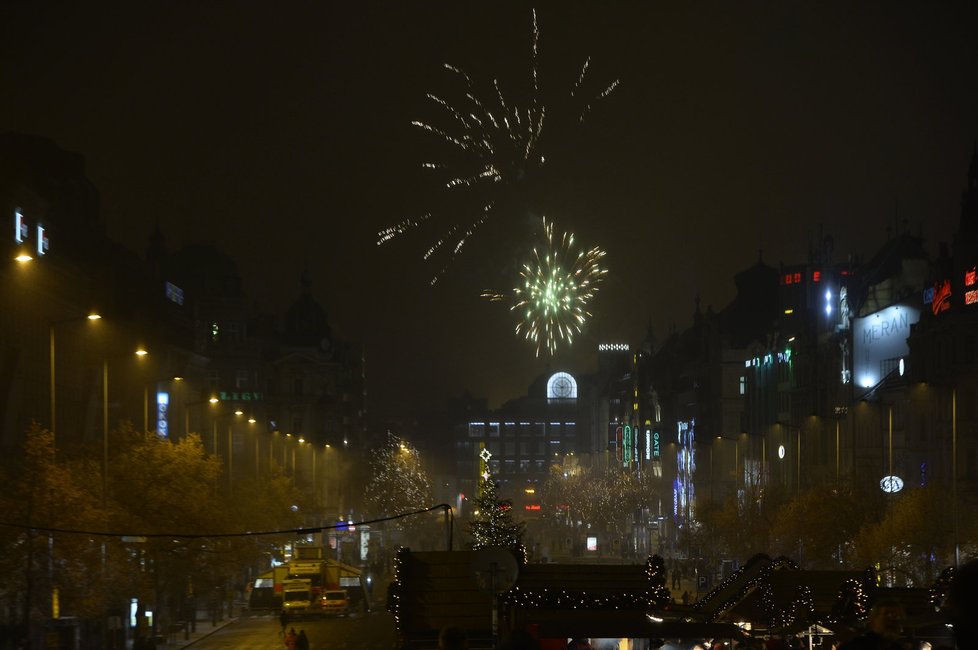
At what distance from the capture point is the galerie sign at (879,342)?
94.4 meters

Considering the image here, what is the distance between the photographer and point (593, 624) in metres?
19.0

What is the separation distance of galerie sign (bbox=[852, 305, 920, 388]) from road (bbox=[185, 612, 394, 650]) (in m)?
38.2

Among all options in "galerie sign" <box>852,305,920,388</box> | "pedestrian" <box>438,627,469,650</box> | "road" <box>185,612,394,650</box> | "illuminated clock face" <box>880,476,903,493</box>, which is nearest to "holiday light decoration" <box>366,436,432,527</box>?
"galerie sign" <box>852,305,920,388</box>

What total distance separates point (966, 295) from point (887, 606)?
66.3m

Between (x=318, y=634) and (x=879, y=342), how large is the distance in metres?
50.4

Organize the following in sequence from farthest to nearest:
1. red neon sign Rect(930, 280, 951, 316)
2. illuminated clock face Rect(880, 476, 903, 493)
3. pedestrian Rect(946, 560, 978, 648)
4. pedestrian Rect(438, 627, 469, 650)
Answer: red neon sign Rect(930, 280, 951, 316)
illuminated clock face Rect(880, 476, 903, 493)
pedestrian Rect(438, 627, 469, 650)
pedestrian Rect(946, 560, 978, 648)

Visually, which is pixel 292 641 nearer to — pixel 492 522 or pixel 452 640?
pixel 492 522

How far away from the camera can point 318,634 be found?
189 feet

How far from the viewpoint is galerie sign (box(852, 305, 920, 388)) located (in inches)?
3718

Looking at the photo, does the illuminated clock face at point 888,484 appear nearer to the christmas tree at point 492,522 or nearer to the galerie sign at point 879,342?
the galerie sign at point 879,342

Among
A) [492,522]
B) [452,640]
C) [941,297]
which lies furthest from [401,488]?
[452,640]

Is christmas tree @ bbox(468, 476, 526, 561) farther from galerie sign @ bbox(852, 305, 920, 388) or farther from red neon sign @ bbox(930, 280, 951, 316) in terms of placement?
galerie sign @ bbox(852, 305, 920, 388)

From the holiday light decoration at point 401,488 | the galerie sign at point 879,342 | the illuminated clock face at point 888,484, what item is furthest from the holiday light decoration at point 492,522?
the holiday light decoration at point 401,488

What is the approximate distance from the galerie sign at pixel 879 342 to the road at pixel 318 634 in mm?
38199
